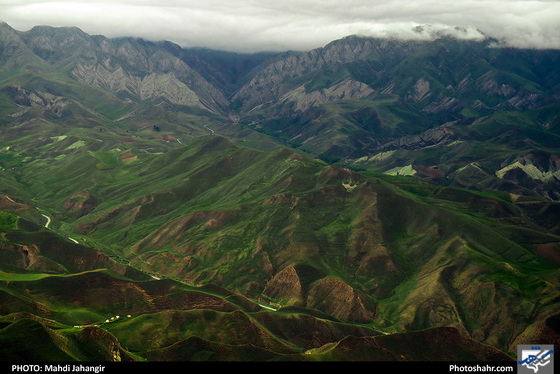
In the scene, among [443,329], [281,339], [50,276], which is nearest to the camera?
[443,329]

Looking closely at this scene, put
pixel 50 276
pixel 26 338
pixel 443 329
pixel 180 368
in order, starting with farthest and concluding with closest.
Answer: pixel 50 276 < pixel 443 329 < pixel 180 368 < pixel 26 338

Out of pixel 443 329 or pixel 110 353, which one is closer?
pixel 110 353

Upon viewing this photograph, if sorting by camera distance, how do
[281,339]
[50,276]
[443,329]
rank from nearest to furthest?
[443,329] < [281,339] < [50,276]

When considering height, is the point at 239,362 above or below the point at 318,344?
above

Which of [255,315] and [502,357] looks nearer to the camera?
[502,357]

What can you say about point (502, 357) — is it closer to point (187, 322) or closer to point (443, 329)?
point (443, 329)

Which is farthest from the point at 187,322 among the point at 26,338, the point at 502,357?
the point at 502,357

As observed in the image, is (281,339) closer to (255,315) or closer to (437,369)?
(255,315)

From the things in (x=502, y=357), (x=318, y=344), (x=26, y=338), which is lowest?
(x=318, y=344)

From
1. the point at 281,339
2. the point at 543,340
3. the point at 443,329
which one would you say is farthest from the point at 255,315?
the point at 543,340
